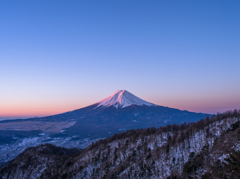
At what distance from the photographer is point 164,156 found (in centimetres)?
3597

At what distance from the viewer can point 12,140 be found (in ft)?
584

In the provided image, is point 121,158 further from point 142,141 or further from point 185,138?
point 185,138

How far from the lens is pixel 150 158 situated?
124 ft

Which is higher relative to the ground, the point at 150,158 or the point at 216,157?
the point at 216,157

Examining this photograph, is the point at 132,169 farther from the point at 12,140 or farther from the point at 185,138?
the point at 12,140

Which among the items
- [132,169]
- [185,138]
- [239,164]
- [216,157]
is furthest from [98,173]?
[239,164]

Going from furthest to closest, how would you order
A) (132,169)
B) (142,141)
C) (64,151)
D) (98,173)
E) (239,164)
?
(64,151) → (142,141) → (98,173) → (132,169) → (239,164)

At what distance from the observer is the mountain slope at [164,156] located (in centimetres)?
2817

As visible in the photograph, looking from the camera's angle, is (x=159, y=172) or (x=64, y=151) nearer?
(x=159, y=172)

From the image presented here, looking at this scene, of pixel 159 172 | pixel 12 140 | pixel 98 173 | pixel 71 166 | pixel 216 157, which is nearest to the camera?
pixel 216 157

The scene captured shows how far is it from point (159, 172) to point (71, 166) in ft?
102

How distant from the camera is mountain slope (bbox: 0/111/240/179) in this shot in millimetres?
28172

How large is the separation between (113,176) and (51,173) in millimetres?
25230

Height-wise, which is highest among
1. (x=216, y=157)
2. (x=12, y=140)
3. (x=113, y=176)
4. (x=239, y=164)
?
(x=239, y=164)
